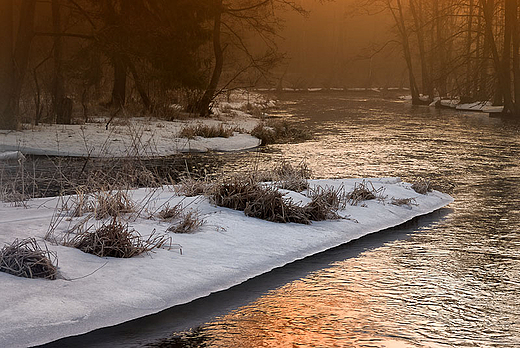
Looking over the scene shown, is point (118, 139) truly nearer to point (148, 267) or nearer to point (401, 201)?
point (401, 201)

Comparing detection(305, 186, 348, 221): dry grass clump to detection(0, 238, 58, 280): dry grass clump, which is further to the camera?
detection(305, 186, 348, 221): dry grass clump

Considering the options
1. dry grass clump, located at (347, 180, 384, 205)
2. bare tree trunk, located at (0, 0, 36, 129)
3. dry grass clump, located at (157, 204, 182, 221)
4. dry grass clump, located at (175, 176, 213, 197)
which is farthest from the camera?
bare tree trunk, located at (0, 0, 36, 129)

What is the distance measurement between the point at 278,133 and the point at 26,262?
19432mm

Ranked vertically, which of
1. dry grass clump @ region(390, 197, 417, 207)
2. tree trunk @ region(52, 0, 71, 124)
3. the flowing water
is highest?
tree trunk @ region(52, 0, 71, 124)

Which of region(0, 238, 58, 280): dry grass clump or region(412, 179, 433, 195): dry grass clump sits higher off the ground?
region(0, 238, 58, 280): dry grass clump

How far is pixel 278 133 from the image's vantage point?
83.0 ft

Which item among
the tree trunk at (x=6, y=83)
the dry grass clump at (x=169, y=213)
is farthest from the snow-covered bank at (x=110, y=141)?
the dry grass clump at (x=169, y=213)

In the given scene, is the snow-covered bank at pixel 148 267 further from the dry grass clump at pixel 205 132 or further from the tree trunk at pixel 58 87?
the tree trunk at pixel 58 87

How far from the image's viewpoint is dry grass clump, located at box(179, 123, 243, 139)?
73.3ft

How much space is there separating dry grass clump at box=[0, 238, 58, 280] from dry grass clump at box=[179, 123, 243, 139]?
15991mm

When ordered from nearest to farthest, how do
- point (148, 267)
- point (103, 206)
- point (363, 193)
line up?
point (148, 267)
point (103, 206)
point (363, 193)

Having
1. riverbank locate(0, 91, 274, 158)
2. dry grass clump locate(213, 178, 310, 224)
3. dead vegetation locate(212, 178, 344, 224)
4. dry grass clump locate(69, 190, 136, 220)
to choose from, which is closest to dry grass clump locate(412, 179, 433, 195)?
dead vegetation locate(212, 178, 344, 224)

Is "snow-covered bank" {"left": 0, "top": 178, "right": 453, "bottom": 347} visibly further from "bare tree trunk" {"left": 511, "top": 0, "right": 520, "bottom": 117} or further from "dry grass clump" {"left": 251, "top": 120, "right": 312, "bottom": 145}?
"bare tree trunk" {"left": 511, "top": 0, "right": 520, "bottom": 117}

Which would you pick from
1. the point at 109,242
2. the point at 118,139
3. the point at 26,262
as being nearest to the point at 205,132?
the point at 118,139
